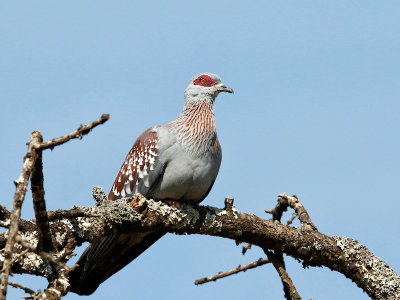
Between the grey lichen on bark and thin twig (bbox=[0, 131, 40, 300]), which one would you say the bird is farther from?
thin twig (bbox=[0, 131, 40, 300])

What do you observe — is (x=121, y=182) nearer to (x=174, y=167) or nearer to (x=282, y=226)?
(x=174, y=167)

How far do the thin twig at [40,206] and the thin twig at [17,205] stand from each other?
0.39ft

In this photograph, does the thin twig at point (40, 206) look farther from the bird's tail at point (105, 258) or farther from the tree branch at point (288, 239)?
the bird's tail at point (105, 258)

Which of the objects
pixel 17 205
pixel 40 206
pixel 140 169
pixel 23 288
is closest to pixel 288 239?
pixel 140 169

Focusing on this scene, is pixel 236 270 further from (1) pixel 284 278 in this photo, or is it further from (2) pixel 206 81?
(2) pixel 206 81

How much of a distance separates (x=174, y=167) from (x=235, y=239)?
1160mm

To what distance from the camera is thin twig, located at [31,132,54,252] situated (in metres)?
4.40

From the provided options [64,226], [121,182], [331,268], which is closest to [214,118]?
[121,182]

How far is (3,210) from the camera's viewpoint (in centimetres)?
506

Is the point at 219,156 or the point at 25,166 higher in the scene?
the point at 219,156

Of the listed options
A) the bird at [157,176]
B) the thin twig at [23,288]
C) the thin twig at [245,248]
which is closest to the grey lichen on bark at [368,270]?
the thin twig at [245,248]

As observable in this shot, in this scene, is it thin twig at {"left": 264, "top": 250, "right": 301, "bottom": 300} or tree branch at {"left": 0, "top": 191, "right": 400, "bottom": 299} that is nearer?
thin twig at {"left": 264, "top": 250, "right": 301, "bottom": 300}

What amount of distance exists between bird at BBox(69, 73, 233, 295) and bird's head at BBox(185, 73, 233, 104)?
1.74 feet

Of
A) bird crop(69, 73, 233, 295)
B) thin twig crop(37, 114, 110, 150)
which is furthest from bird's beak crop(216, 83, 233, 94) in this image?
thin twig crop(37, 114, 110, 150)
